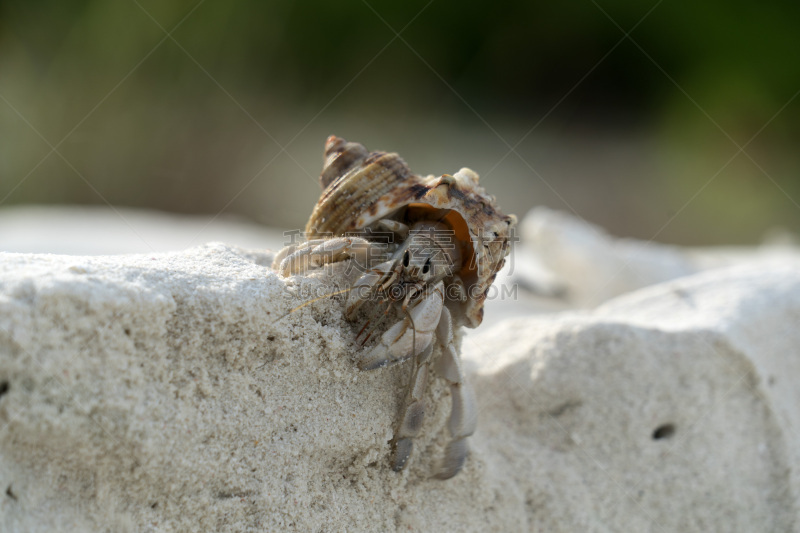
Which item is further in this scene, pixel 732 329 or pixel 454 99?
pixel 454 99

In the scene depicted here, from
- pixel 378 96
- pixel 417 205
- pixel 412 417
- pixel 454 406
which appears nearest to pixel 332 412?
pixel 412 417

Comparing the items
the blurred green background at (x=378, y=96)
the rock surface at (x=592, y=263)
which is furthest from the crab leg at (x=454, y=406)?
the blurred green background at (x=378, y=96)

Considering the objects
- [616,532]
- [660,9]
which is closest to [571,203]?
[660,9]

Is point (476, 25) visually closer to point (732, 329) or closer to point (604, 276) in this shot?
point (604, 276)

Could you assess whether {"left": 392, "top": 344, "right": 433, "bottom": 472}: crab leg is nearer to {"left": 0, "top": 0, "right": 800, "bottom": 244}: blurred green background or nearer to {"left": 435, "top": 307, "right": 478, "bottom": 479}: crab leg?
{"left": 435, "top": 307, "right": 478, "bottom": 479}: crab leg

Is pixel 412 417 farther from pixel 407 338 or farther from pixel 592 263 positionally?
pixel 592 263

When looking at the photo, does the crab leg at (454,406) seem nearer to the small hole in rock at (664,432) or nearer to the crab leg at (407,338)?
the crab leg at (407,338)
